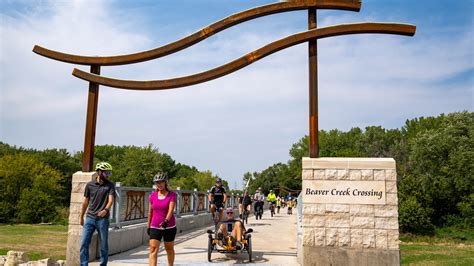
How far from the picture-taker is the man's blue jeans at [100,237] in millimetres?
6520

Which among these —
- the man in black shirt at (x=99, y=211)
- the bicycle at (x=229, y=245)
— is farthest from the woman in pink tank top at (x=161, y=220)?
the bicycle at (x=229, y=245)

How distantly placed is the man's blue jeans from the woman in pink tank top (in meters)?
0.92

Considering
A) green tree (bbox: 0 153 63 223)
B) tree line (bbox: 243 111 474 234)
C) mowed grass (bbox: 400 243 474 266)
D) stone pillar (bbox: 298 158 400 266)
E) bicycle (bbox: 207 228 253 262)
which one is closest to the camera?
stone pillar (bbox: 298 158 400 266)

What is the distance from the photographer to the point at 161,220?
19.9 ft

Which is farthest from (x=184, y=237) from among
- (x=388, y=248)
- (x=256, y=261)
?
(x=388, y=248)

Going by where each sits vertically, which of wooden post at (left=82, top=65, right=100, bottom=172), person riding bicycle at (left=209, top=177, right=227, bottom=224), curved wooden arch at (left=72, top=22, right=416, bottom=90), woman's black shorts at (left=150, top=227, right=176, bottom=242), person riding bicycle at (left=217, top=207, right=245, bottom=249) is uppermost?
curved wooden arch at (left=72, top=22, right=416, bottom=90)

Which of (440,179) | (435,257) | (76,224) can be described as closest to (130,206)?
(76,224)

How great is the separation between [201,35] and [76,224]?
433cm

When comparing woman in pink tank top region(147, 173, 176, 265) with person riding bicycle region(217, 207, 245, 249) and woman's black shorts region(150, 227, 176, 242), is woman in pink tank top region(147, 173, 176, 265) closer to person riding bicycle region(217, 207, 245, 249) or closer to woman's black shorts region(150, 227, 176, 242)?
woman's black shorts region(150, 227, 176, 242)

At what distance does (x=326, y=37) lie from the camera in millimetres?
7629

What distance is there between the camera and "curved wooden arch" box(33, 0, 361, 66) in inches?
302

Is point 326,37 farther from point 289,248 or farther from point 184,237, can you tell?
point 184,237

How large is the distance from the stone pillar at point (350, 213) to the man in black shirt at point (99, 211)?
126 inches

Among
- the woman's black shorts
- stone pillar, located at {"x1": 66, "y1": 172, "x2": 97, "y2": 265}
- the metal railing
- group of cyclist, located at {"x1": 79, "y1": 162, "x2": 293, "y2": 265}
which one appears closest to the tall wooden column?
group of cyclist, located at {"x1": 79, "y1": 162, "x2": 293, "y2": 265}
